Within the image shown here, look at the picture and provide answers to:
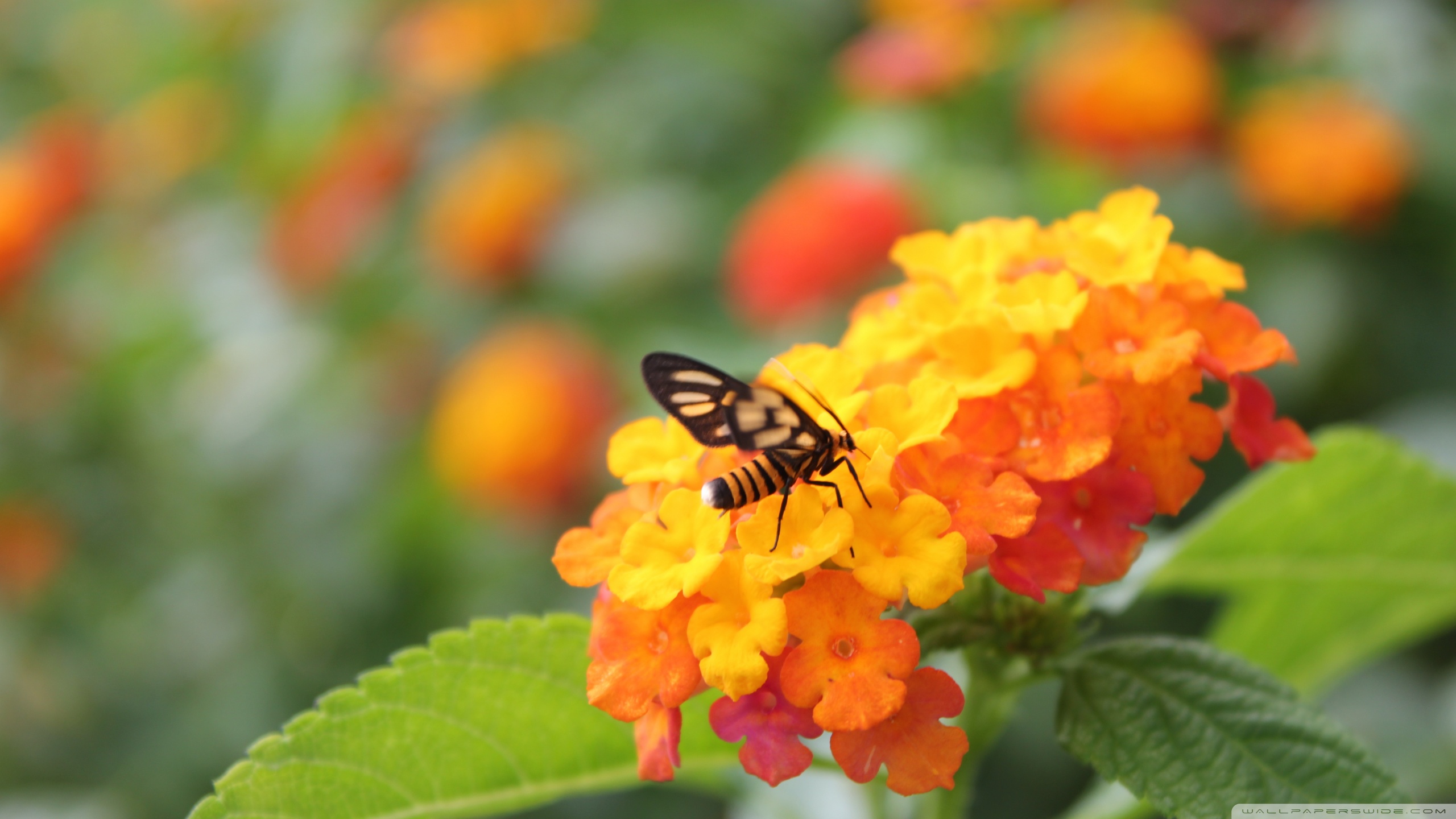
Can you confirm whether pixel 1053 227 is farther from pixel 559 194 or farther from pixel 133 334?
pixel 133 334

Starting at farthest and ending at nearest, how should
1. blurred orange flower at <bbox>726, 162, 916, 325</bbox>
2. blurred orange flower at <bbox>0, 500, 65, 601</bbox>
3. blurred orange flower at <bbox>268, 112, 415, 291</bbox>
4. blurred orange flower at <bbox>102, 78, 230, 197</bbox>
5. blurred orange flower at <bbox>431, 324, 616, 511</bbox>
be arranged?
blurred orange flower at <bbox>102, 78, 230, 197</bbox>
blurred orange flower at <bbox>268, 112, 415, 291</bbox>
blurred orange flower at <bbox>0, 500, 65, 601</bbox>
blurred orange flower at <bbox>431, 324, 616, 511</bbox>
blurred orange flower at <bbox>726, 162, 916, 325</bbox>

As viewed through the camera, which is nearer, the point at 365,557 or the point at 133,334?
the point at 365,557

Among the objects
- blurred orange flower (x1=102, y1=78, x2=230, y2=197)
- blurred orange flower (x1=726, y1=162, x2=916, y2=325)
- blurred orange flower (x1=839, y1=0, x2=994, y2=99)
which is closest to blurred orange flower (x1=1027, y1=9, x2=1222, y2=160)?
blurred orange flower (x1=839, y1=0, x2=994, y2=99)

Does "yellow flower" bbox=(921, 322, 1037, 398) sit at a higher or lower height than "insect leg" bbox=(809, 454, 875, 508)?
higher

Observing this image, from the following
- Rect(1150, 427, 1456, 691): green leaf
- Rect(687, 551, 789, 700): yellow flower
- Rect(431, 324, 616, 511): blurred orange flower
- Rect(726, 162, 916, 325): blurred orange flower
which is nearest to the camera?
Rect(687, 551, 789, 700): yellow flower

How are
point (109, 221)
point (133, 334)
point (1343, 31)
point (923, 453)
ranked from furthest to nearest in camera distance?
1. point (109, 221)
2. point (133, 334)
3. point (1343, 31)
4. point (923, 453)

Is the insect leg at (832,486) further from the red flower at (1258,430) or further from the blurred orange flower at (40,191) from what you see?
the blurred orange flower at (40,191)

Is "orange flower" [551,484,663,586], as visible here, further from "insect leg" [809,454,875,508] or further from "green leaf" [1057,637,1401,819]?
"green leaf" [1057,637,1401,819]

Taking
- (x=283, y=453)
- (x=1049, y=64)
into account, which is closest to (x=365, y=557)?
(x=283, y=453)
